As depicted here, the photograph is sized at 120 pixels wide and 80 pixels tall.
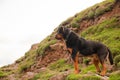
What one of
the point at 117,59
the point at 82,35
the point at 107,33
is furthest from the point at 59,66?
the point at 117,59

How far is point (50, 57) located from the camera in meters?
30.7

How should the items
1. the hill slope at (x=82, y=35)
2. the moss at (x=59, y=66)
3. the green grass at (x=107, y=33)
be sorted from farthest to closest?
the hill slope at (x=82, y=35), the moss at (x=59, y=66), the green grass at (x=107, y=33)

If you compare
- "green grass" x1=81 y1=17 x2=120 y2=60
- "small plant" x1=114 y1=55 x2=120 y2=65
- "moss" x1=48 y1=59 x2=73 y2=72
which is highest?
"green grass" x1=81 y1=17 x2=120 y2=60

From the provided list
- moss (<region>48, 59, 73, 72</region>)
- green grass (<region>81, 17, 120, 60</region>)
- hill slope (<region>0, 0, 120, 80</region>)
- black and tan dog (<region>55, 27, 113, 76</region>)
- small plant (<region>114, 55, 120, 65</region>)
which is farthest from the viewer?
hill slope (<region>0, 0, 120, 80</region>)

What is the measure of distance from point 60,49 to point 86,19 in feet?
15.1

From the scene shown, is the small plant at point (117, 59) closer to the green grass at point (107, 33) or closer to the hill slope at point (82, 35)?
the green grass at point (107, 33)

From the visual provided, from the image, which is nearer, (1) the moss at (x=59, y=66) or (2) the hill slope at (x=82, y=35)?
(1) the moss at (x=59, y=66)

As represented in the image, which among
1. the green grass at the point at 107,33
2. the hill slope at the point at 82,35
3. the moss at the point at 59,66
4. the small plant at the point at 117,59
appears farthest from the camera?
the hill slope at the point at 82,35

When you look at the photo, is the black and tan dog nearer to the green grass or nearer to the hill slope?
the green grass

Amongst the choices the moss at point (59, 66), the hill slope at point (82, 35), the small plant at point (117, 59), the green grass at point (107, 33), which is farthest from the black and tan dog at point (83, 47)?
the moss at point (59, 66)

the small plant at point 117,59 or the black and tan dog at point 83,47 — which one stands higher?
the black and tan dog at point 83,47

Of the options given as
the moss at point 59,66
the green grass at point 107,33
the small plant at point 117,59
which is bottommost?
the moss at point 59,66

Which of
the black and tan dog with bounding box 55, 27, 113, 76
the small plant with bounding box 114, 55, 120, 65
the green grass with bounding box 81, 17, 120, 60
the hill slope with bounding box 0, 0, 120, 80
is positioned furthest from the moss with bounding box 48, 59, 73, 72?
the black and tan dog with bounding box 55, 27, 113, 76

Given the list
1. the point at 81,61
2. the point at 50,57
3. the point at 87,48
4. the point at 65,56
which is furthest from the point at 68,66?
the point at 87,48
